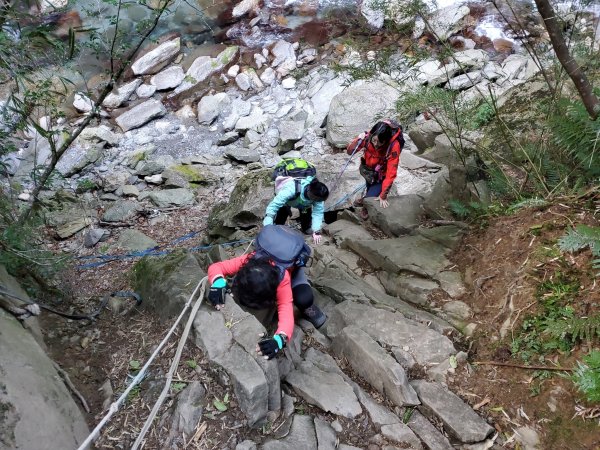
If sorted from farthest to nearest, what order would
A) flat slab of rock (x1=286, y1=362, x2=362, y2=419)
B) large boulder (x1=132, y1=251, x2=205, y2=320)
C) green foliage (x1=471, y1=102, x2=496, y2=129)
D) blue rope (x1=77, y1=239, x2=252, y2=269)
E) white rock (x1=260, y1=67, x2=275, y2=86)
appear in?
white rock (x1=260, y1=67, x2=275, y2=86)
green foliage (x1=471, y1=102, x2=496, y2=129)
blue rope (x1=77, y1=239, x2=252, y2=269)
large boulder (x1=132, y1=251, x2=205, y2=320)
flat slab of rock (x1=286, y1=362, x2=362, y2=419)

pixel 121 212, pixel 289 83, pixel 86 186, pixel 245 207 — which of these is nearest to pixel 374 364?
pixel 245 207

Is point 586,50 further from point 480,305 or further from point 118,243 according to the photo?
point 118,243

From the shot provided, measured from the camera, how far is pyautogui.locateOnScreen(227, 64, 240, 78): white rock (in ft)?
52.6

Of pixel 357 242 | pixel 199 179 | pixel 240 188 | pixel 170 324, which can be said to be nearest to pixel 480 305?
pixel 357 242

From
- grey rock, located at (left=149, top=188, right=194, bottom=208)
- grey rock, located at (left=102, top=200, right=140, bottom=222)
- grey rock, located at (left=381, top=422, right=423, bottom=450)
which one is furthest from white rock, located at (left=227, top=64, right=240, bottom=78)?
grey rock, located at (left=381, top=422, right=423, bottom=450)

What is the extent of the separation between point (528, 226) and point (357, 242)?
2.30 meters

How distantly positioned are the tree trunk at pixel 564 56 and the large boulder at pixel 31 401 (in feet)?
13.6

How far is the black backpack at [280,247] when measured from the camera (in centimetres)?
406

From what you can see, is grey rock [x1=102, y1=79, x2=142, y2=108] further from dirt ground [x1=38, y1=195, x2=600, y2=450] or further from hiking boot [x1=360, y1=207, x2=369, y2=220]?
dirt ground [x1=38, y1=195, x2=600, y2=450]

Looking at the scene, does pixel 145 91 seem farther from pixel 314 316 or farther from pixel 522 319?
pixel 522 319

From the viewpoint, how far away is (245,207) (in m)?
8.29

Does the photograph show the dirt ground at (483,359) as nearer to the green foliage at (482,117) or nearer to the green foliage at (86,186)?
the green foliage at (482,117)

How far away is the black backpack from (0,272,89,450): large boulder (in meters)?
1.73

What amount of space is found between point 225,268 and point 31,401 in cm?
174
